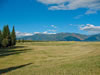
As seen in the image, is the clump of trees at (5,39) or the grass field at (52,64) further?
the clump of trees at (5,39)

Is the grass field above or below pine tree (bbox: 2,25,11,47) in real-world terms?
below

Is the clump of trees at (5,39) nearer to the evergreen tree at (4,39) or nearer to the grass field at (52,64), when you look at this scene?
the evergreen tree at (4,39)

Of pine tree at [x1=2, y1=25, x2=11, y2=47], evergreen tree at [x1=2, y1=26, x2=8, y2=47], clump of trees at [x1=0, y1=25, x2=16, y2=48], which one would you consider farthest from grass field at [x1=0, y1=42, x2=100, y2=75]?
clump of trees at [x1=0, y1=25, x2=16, y2=48]

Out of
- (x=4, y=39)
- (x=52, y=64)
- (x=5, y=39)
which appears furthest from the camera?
(x=5, y=39)

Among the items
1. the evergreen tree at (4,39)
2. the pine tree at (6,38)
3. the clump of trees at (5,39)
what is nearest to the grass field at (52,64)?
the evergreen tree at (4,39)

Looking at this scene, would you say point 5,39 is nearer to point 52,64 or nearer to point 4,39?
point 4,39

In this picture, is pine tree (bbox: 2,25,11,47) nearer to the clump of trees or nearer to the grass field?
the clump of trees

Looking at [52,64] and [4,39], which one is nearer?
[52,64]

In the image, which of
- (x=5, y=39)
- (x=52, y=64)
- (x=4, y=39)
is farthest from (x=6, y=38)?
(x=52, y=64)

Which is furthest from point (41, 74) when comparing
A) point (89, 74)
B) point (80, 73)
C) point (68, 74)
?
point (89, 74)

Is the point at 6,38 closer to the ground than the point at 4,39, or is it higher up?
higher up

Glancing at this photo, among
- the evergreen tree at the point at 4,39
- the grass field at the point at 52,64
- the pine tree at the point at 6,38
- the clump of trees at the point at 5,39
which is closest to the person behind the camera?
the grass field at the point at 52,64

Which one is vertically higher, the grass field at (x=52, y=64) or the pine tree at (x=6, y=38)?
the pine tree at (x=6, y=38)

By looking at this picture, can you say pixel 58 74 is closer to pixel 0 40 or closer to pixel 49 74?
pixel 49 74
